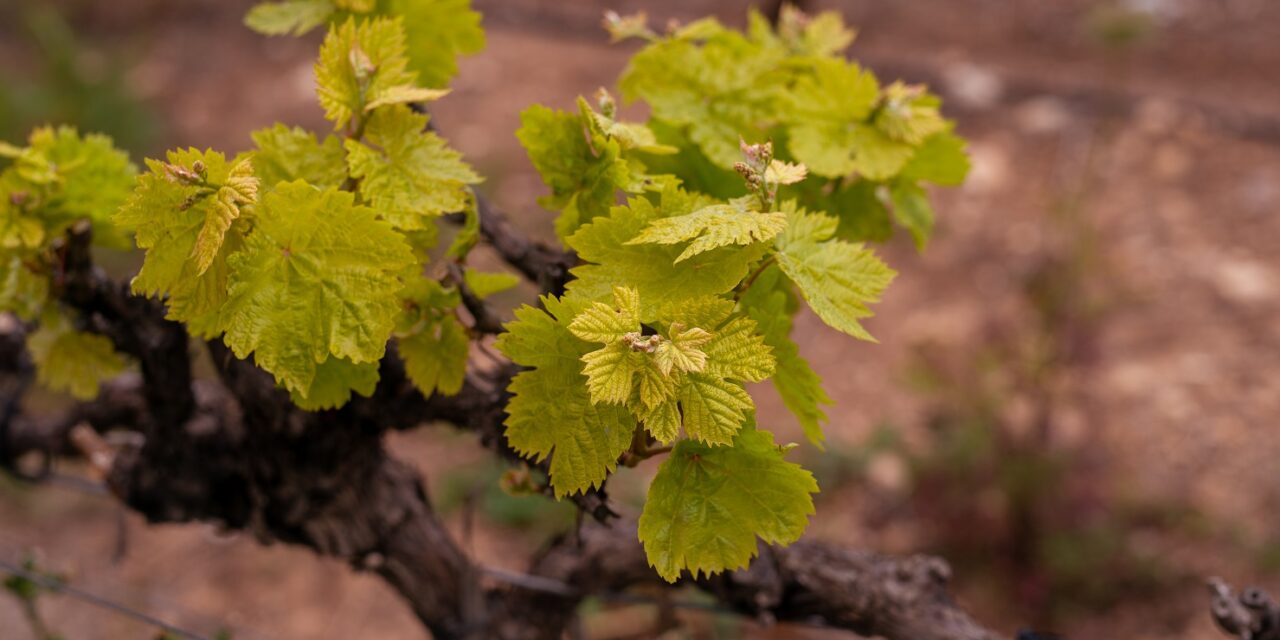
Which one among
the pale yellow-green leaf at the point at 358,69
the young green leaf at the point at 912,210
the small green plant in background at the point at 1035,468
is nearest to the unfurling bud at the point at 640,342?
the pale yellow-green leaf at the point at 358,69

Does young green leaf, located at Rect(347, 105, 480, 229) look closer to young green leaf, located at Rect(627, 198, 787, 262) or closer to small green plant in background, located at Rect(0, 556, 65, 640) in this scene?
young green leaf, located at Rect(627, 198, 787, 262)

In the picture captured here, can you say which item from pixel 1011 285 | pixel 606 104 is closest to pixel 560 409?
pixel 606 104

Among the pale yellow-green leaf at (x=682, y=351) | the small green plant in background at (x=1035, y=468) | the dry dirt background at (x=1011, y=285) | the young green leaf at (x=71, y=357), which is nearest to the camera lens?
the pale yellow-green leaf at (x=682, y=351)

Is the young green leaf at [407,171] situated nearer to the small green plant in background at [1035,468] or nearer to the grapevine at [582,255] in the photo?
the grapevine at [582,255]

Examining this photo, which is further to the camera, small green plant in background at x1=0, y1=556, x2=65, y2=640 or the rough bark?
small green plant in background at x1=0, y1=556, x2=65, y2=640

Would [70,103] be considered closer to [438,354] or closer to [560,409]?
[438,354]

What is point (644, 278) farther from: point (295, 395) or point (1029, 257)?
point (1029, 257)

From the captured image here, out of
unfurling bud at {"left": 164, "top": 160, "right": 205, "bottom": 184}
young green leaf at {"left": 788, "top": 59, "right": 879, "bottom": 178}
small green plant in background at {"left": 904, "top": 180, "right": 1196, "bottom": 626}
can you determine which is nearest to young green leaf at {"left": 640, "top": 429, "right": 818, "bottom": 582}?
young green leaf at {"left": 788, "top": 59, "right": 879, "bottom": 178}
